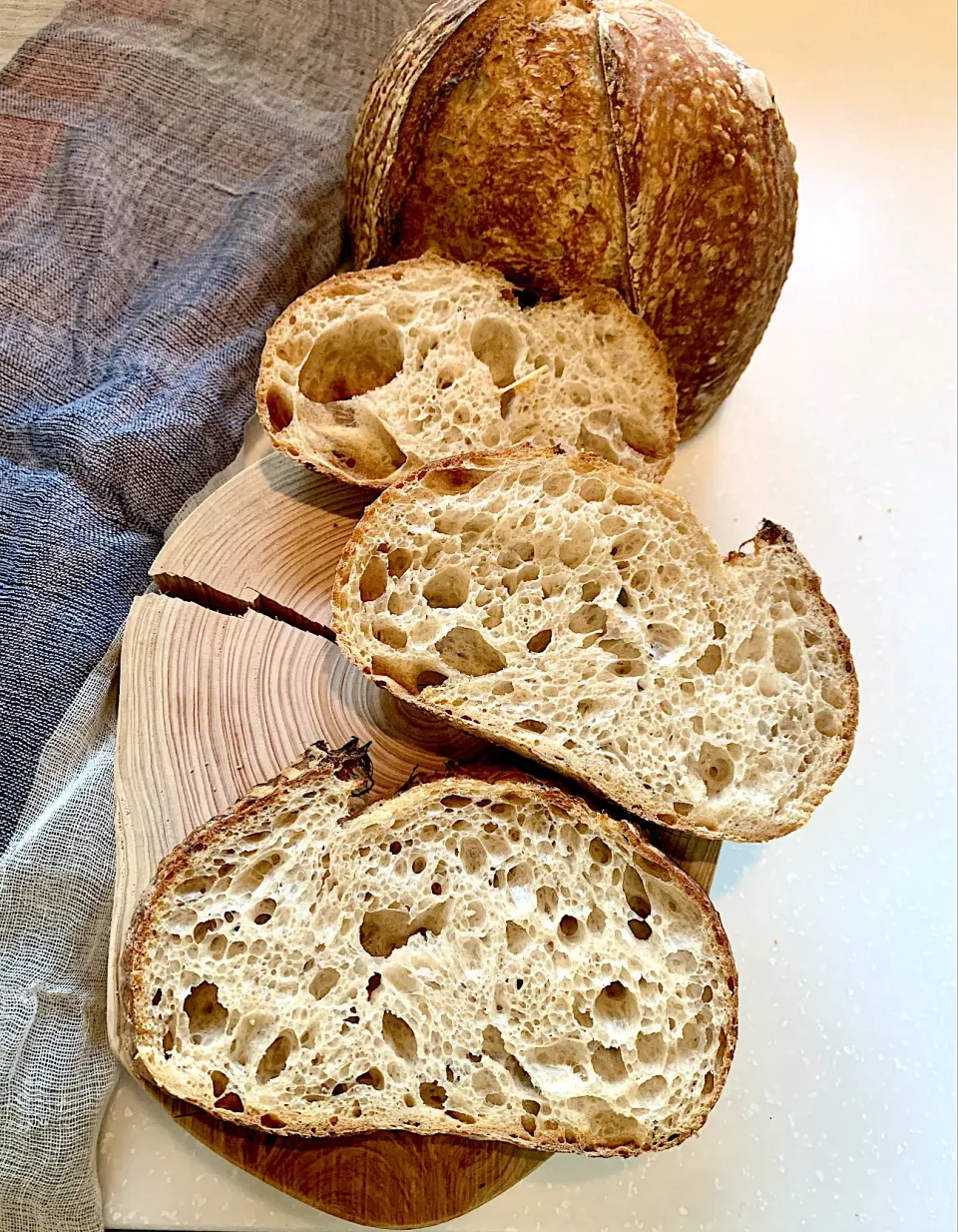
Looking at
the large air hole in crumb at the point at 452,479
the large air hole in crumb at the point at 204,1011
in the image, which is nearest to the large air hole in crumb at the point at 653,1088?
the large air hole in crumb at the point at 204,1011

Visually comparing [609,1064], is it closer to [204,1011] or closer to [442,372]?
[204,1011]

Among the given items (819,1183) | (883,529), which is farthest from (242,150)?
(819,1183)

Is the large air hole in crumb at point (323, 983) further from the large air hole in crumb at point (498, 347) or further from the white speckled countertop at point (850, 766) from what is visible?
the large air hole in crumb at point (498, 347)

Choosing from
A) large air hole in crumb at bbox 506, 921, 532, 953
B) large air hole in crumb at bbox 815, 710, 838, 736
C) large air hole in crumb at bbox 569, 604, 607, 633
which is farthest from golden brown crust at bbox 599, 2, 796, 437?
large air hole in crumb at bbox 506, 921, 532, 953

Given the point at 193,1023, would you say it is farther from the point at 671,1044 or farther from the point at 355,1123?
the point at 671,1044

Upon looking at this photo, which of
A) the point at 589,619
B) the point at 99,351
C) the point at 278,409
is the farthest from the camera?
the point at 99,351

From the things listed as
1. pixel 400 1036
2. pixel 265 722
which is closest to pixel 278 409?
pixel 265 722
